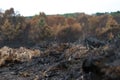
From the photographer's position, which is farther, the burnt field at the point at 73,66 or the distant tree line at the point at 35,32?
the distant tree line at the point at 35,32

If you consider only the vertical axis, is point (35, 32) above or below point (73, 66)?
below

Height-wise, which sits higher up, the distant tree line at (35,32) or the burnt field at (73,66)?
the burnt field at (73,66)

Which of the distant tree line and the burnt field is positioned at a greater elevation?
the burnt field

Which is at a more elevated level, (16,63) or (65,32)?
(16,63)

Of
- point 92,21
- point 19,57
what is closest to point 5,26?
point 92,21

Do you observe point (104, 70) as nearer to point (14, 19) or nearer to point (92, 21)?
point (14, 19)

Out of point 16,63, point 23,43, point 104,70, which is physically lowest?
point 23,43

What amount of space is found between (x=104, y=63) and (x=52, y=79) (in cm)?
517

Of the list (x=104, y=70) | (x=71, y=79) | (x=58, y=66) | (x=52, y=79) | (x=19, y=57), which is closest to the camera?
(x=104, y=70)

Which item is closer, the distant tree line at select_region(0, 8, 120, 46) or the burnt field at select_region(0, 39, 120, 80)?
the burnt field at select_region(0, 39, 120, 80)

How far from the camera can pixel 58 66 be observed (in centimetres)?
1545

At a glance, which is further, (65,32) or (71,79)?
(65,32)

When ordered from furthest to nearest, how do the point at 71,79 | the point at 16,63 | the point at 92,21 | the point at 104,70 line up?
the point at 92,21 < the point at 16,63 < the point at 71,79 < the point at 104,70

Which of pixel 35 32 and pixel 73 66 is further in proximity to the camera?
pixel 35 32
